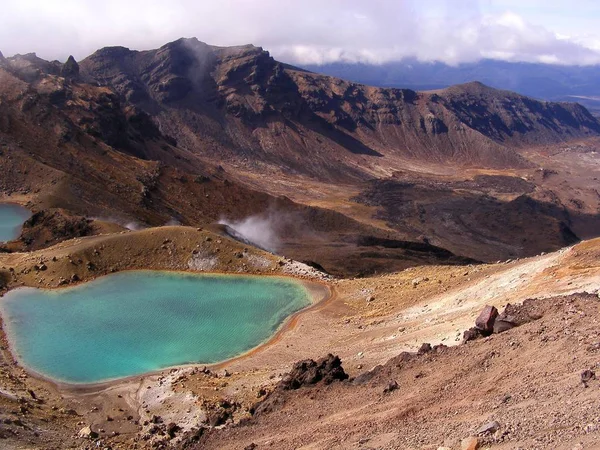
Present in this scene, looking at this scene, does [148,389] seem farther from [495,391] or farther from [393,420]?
[495,391]

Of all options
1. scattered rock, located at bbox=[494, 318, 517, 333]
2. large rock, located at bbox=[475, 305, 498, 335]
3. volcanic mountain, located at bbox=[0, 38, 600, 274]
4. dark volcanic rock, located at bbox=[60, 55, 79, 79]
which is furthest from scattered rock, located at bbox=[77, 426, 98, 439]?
dark volcanic rock, located at bbox=[60, 55, 79, 79]

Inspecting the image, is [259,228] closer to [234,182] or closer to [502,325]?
[234,182]

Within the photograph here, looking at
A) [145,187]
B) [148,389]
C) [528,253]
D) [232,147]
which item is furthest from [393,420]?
[232,147]

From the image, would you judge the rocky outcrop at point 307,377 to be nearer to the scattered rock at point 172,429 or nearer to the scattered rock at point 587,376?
the scattered rock at point 172,429

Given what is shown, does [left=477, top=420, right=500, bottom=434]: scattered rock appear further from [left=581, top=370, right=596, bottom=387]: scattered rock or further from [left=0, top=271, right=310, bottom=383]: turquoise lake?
[left=0, top=271, right=310, bottom=383]: turquoise lake

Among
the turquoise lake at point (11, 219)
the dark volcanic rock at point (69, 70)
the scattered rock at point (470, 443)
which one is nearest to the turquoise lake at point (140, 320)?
the turquoise lake at point (11, 219)

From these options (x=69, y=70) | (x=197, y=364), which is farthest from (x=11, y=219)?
(x=69, y=70)
